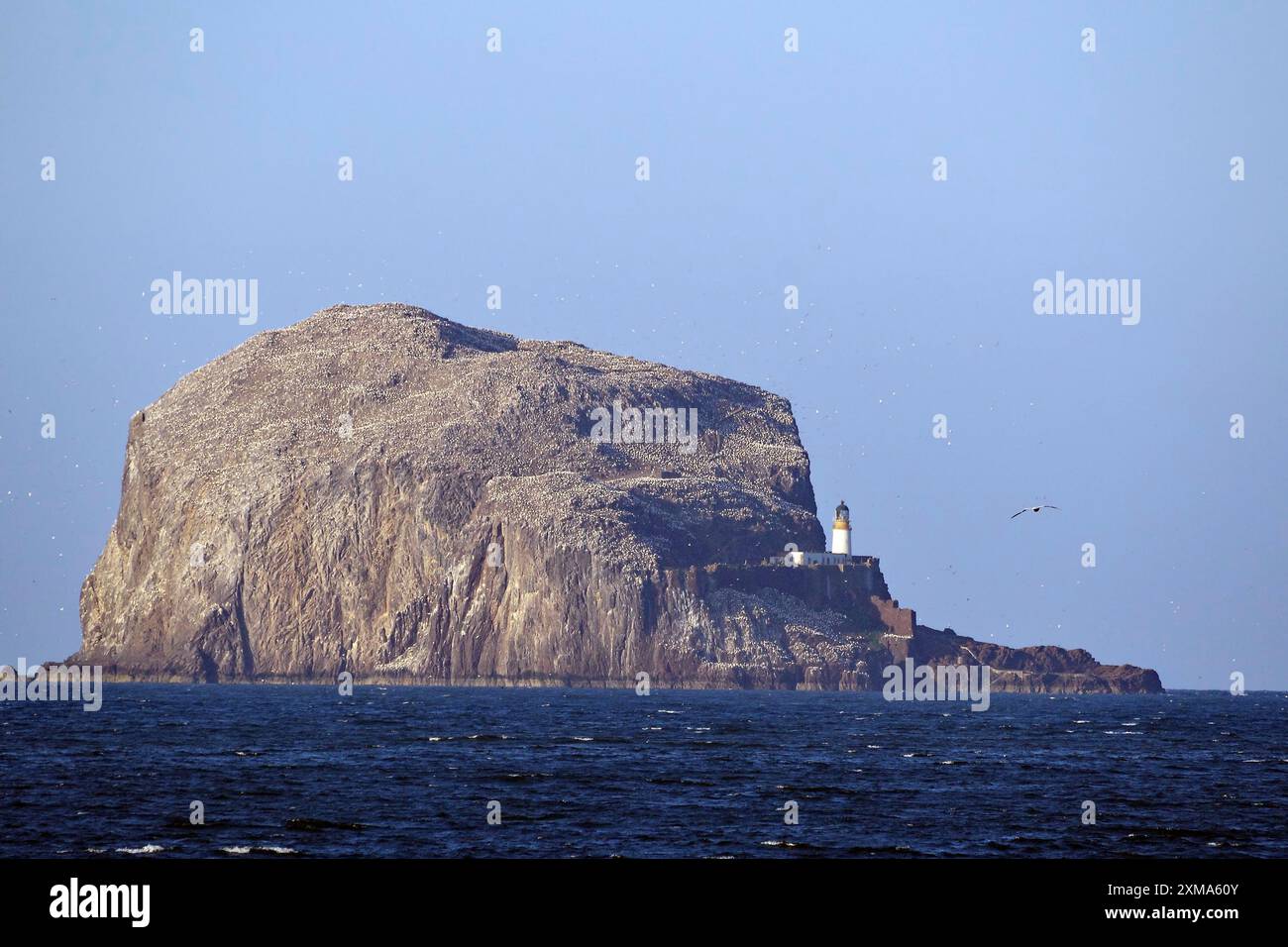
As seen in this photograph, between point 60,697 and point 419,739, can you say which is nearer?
point 419,739

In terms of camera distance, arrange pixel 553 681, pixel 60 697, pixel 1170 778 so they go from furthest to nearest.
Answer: pixel 553 681, pixel 60 697, pixel 1170 778
